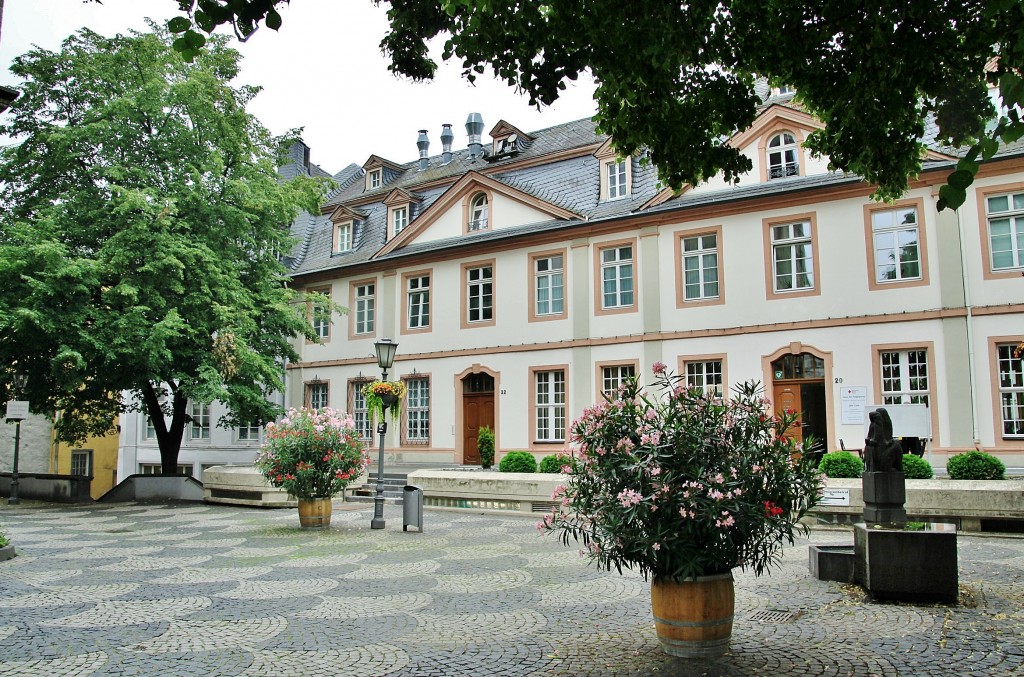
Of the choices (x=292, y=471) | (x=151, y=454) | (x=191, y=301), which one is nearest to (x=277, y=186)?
(x=191, y=301)

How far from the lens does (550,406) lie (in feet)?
79.5

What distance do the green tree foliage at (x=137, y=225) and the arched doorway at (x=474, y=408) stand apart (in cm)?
620

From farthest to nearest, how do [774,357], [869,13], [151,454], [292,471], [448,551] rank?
[151,454] < [774,357] < [292,471] < [448,551] < [869,13]

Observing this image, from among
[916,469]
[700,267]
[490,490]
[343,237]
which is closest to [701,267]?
[700,267]

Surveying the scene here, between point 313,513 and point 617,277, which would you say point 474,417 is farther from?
point 313,513

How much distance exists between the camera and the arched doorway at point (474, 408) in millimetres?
25672

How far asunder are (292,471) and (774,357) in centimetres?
1276

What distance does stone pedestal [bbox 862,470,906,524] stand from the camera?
26.0ft

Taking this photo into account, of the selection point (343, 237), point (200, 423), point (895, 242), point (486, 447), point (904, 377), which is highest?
point (343, 237)

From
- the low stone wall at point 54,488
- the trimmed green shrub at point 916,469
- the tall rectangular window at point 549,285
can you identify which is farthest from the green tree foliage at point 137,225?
the trimmed green shrub at point 916,469

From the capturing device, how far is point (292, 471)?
1328cm

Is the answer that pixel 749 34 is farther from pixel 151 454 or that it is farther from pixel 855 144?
pixel 151 454

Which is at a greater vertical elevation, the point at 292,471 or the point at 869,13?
the point at 869,13

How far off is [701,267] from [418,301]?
9.87 m
